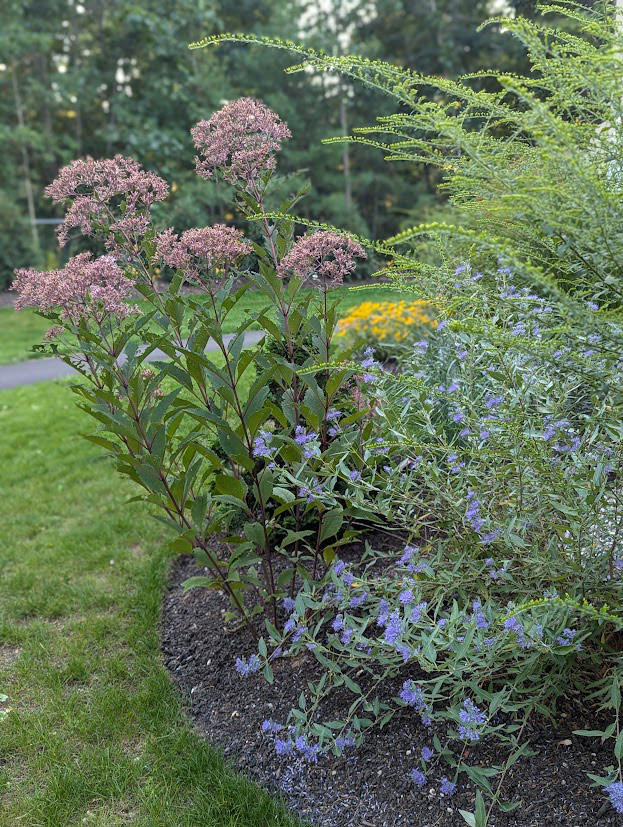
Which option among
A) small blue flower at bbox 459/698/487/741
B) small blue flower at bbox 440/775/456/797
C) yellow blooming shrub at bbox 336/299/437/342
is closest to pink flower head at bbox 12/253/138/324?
small blue flower at bbox 459/698/487/741

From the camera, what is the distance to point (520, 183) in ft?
4.52

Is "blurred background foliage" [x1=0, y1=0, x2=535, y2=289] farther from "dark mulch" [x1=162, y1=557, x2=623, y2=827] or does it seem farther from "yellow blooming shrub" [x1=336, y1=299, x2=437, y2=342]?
"dark mulch" [x1=162, y1=557, x2=623, y2=827]

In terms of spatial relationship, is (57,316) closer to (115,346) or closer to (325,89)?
(115,346)

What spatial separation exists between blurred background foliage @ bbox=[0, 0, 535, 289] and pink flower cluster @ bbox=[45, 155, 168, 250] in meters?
7.29

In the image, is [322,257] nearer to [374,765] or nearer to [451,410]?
[451,410]

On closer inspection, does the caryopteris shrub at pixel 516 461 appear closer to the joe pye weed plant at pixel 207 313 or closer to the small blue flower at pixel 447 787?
the small blue flower at pixel 447 787

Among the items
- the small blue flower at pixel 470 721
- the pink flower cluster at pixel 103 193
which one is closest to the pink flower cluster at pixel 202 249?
the pink flower cluster at pixel 103 193

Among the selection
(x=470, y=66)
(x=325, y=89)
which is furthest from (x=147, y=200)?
(x=325, y=89)

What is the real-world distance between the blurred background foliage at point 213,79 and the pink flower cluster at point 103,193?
7293 mm

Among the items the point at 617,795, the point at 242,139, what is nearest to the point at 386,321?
the point at 242,139

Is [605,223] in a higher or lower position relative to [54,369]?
higher

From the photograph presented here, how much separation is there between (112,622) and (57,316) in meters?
1.53

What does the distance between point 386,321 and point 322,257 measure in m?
3.59

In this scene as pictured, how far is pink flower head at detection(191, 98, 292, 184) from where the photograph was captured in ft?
6.97
